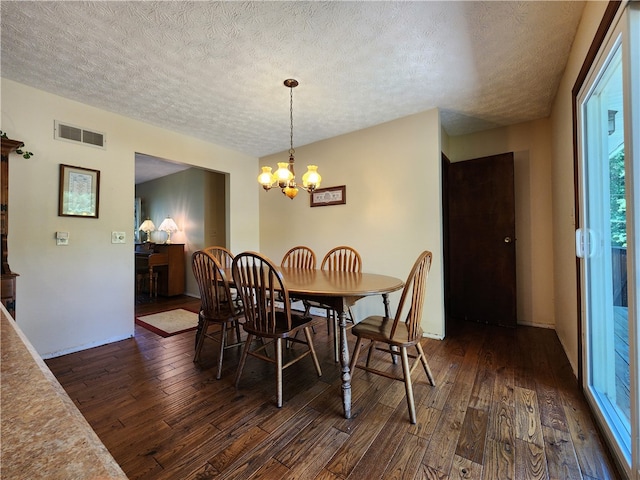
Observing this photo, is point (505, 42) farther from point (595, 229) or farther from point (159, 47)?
point (159, 47)

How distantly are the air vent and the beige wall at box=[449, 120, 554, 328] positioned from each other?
450cm

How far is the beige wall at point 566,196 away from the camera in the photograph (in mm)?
1756

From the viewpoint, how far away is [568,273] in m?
2.26

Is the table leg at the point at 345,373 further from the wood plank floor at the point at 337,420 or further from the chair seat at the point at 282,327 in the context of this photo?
the chair seat at the point at 282,327

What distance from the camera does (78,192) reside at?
267 cm

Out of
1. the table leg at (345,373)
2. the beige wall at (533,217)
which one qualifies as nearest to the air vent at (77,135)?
the table leg at (345,373)

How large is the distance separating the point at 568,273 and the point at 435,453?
6.23 ft

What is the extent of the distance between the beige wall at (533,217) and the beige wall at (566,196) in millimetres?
304

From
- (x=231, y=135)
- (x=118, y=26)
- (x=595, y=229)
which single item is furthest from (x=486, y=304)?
(x=118, y=26)

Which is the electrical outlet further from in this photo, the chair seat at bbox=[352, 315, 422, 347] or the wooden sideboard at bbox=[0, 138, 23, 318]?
the chair seat at bbox=[352, 315, 422, 347]

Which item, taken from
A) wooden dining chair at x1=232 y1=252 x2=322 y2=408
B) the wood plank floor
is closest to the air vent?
the wood plank floor

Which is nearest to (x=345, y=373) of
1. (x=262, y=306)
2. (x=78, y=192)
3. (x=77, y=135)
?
(x=262, y=306)

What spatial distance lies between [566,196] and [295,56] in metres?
2.41

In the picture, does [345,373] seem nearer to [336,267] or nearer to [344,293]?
[344,293]
